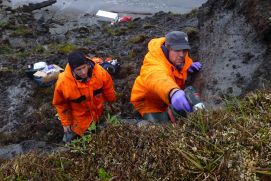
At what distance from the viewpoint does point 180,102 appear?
3812mm

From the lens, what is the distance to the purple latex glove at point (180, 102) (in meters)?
3.75

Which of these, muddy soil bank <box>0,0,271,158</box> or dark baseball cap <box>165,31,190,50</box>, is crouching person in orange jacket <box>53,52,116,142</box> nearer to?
muddy soil bank <box>0,0,271,158</box>

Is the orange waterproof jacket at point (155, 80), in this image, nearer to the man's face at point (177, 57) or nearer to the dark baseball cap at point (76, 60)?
the man's face at point (177, 57)

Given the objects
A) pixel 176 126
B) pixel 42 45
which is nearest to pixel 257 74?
pixel 176 126

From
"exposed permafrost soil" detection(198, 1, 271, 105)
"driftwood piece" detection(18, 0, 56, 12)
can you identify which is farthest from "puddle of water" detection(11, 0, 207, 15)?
"exposed permafrost soil" detection(198, 1, 271, 105)

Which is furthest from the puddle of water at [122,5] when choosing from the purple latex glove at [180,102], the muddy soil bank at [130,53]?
the purple latex glove at [180,102]

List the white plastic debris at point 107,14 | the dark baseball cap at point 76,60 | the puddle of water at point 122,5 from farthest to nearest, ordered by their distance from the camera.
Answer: the puddle of water at point 122,5
the white plastic debris at point 107,14
the dark baseball cap at point 76,60

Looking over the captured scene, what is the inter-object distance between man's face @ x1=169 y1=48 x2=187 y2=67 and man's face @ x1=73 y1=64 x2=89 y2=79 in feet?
5.29

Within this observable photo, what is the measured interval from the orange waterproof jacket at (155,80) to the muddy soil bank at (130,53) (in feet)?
2.37

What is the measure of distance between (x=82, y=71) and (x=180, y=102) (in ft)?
8.64

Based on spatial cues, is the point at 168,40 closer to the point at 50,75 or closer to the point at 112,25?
the point at 50,75

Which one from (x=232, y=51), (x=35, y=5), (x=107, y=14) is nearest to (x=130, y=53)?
(x=232, y=51)

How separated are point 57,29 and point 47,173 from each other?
12.7 m

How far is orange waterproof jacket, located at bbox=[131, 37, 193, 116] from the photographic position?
4.26 metres
